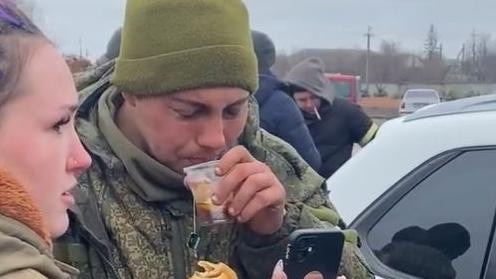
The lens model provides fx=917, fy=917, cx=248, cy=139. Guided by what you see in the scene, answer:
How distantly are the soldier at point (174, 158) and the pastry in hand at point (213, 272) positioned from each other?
0.09 m

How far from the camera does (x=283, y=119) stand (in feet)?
17.5

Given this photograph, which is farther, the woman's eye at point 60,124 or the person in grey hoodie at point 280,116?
the person in grey hoodie at point 280,116

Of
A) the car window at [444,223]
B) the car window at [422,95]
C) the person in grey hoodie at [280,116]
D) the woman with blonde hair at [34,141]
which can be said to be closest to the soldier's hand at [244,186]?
the woman with blonde hair at [34,141]

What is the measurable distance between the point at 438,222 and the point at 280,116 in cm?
260

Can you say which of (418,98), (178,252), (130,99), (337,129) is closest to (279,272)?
(178,252)

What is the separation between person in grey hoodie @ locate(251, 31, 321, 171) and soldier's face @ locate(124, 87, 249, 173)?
11.6 feet

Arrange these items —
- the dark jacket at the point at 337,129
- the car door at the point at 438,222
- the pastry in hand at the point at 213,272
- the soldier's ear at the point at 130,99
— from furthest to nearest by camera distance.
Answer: the dark jacket at the point at 337,129 < the car door at the point at 438,222 < the soldier's ear at the point at 130,99 < the pastry in hand at the point at 213,272

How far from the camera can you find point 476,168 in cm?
282

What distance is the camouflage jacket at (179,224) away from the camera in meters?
1.51

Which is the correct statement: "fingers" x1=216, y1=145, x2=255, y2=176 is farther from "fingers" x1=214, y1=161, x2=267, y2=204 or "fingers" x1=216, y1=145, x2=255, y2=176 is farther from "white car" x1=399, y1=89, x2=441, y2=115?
"white car" x1=399, y1=89, x2=441, y2=115

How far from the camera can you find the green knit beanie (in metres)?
1.63

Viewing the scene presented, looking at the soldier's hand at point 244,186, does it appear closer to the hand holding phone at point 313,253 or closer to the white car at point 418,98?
the hand holding phone at point 313,253

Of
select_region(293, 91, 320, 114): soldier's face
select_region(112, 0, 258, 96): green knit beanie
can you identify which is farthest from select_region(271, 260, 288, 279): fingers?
select_region(293, 91, 320, 114): soldier's face

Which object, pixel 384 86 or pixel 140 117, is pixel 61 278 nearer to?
pixel 140 117
